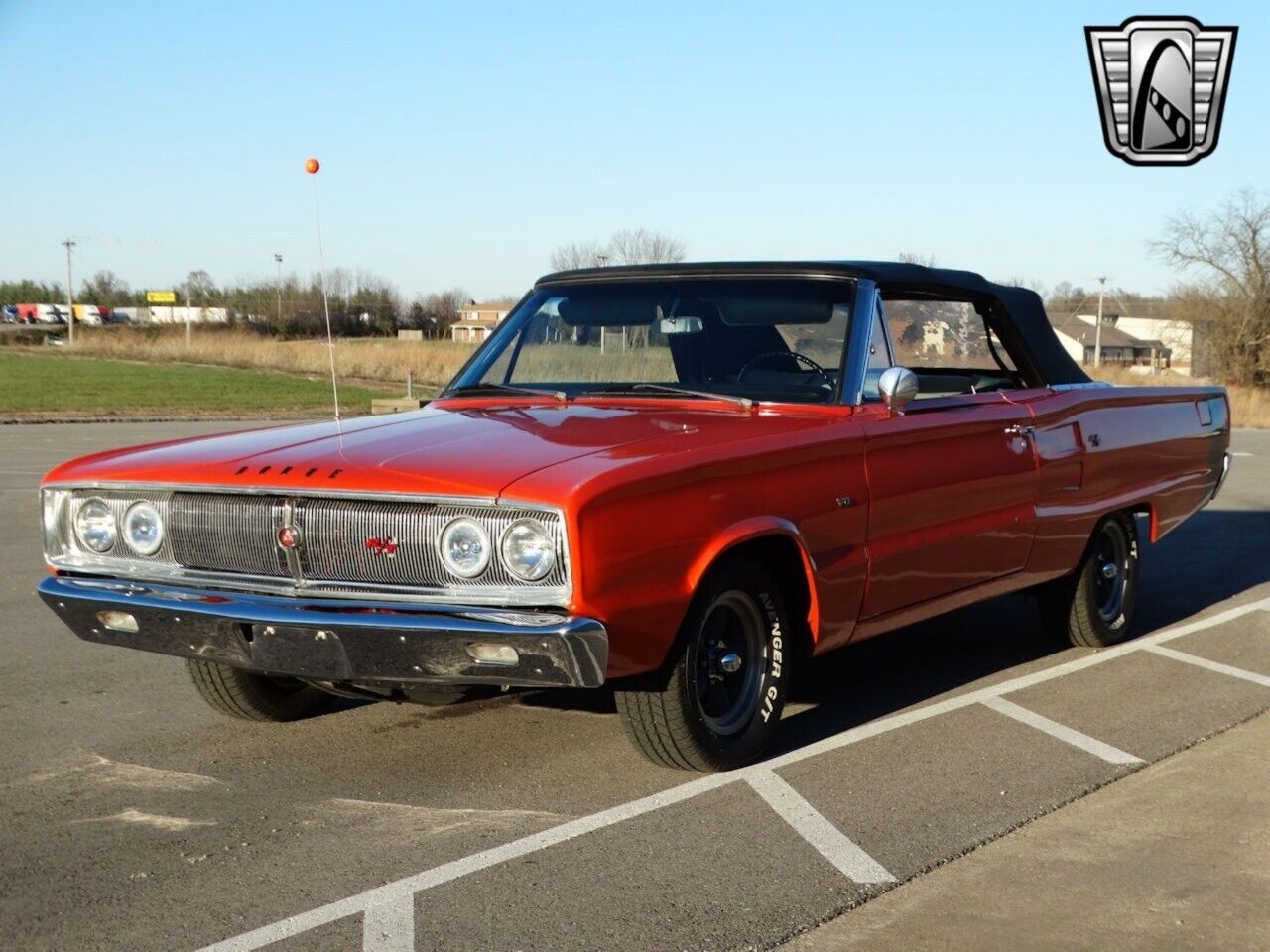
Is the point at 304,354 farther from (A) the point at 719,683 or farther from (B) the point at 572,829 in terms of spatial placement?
(B) the point at 572,829

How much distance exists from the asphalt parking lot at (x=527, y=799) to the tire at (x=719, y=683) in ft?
0.43

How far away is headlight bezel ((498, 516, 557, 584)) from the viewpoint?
431 cm

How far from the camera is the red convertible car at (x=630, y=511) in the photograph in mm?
4383

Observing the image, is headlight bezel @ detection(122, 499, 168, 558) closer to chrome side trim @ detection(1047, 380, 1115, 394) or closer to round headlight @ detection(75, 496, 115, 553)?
round headlight @ detection(75, 496, 115, 553)

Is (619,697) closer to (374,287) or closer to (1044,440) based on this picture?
(1044,440)

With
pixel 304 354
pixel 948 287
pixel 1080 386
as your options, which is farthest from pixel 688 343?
pixel 304 354

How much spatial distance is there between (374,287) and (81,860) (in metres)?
83.1

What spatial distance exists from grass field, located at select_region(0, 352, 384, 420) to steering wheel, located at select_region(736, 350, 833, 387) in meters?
25.3

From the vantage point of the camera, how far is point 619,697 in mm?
4781

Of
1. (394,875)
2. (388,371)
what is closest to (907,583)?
(394,875)

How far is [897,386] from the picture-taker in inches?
217

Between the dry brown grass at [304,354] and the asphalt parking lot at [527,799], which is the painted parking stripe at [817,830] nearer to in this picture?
the asphalt parking lot at [527,799]

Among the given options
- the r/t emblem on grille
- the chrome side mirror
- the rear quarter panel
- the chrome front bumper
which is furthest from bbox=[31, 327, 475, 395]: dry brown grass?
the r/t emblem on grille

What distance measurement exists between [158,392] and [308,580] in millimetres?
36631
